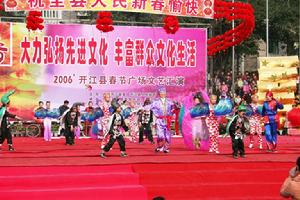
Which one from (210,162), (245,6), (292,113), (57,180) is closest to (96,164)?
(57,180)

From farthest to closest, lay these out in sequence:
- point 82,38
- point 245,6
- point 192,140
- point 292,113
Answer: point 82,38 < point 292,113 < point 245,6 < point 192,140

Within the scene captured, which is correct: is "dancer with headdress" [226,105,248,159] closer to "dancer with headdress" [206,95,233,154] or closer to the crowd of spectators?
"dancer with headdress" [206,95,233,154]

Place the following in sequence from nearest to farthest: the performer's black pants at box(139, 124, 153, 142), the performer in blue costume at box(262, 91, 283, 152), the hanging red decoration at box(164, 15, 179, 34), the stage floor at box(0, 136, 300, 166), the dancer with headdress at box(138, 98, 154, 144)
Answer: the stage floor at box(0, 136, 300, 166) → the performer in blue costume at box(262, 91, 283, 152) → the hanging red decoration at box(164, 15, 179, 34) → the dancer with headdress at box(138, 98, 154, 144) → the performer's black pants at box(139, 124, 153, 142)

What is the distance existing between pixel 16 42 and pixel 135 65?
402cm

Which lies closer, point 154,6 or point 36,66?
point 154,6

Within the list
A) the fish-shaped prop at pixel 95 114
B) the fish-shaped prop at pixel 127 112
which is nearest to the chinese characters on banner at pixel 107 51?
the fish-shaped prop at pixel 95 114

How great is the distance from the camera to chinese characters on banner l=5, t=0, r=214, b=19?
15.5 meters

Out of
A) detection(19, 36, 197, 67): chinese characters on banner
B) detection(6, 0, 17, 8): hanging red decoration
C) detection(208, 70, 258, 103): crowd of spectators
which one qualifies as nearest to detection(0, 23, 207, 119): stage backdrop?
detection(19, 36, 197, 67): chinese characters on banner

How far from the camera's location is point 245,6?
17703 mm

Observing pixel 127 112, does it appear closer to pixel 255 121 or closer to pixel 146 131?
pixel 146 131

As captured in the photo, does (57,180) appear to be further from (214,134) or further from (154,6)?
(154,6)

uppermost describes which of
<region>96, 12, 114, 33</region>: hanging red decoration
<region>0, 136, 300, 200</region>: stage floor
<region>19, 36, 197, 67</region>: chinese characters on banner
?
<region>96, 12, 114, 33</region>: hanging red decoration

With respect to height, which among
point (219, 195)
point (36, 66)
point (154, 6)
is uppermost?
point (154, 6)

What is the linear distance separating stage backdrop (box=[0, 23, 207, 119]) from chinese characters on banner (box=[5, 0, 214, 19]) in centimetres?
434
